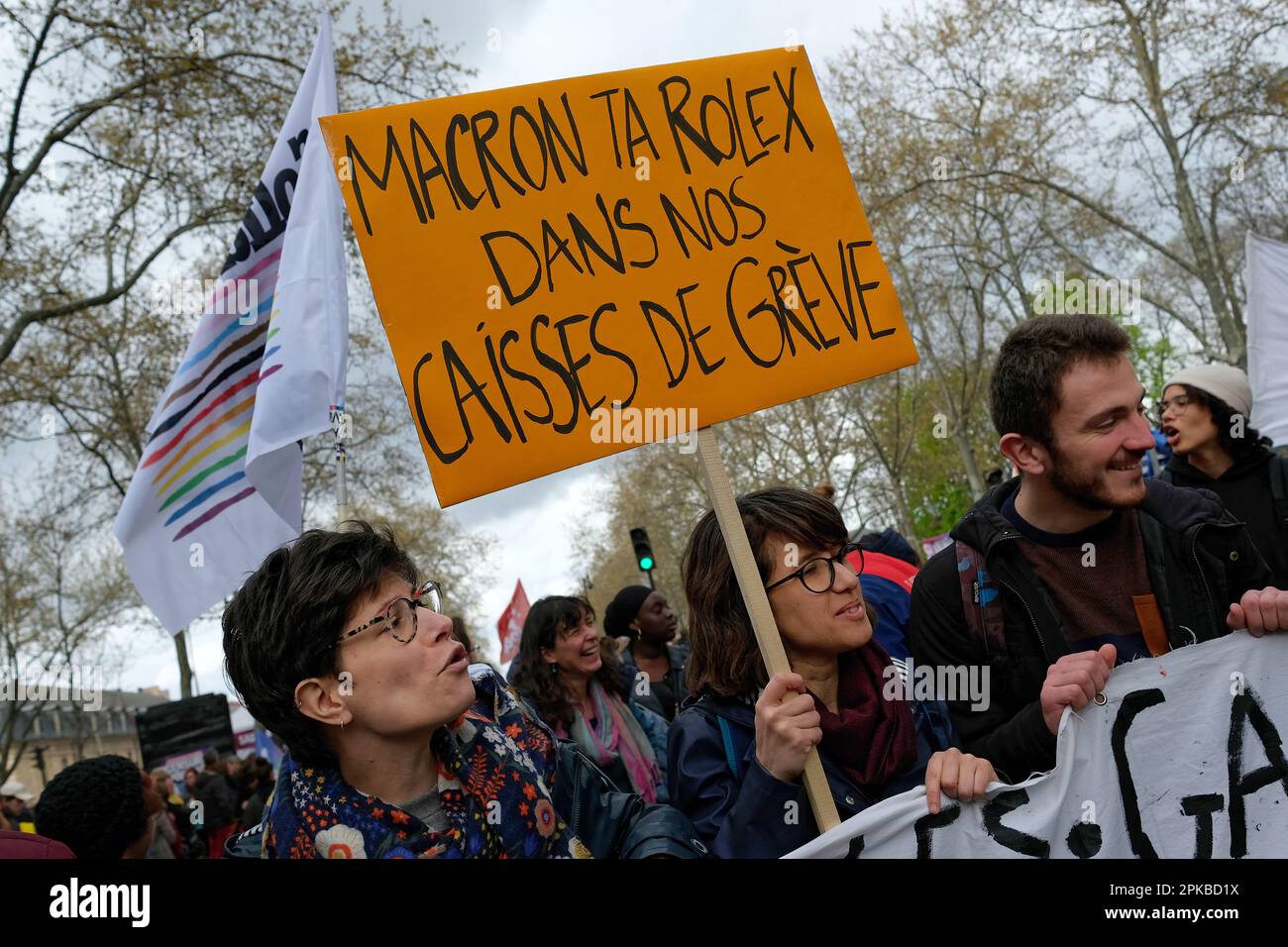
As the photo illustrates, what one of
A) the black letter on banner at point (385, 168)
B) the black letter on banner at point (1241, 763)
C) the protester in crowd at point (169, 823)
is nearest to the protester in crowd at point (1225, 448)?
the black letter on banner at point (1241, 763)

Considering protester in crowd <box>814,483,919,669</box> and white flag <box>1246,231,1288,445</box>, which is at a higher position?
white flag <box>1246,231,1288,445</box>

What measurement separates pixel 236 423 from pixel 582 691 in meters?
1.90

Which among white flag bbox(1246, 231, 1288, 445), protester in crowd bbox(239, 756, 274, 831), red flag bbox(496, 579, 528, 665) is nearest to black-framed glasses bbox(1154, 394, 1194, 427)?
white flag bbox(1246, 231, 1288, 445)

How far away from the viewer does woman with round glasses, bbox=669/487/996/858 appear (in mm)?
2152

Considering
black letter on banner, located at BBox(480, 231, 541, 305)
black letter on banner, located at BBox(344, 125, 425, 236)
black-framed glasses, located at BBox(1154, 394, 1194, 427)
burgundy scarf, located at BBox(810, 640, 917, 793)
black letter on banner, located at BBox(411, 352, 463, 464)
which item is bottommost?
burgundy scarf, located at BBox(810, 640, 917, 793)

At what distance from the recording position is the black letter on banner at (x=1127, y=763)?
6.84 feet

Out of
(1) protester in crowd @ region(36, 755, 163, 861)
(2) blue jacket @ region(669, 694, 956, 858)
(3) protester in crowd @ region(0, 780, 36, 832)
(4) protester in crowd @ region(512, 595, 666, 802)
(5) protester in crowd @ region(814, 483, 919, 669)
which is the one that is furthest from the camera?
(3) protester in crowd @ region(0, 780, 36, 832)

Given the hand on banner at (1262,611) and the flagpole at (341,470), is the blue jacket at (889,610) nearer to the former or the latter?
the hand on banner at (1262,611)

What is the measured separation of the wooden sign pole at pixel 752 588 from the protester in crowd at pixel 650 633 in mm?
3845

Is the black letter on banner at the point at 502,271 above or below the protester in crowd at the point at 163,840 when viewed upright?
above

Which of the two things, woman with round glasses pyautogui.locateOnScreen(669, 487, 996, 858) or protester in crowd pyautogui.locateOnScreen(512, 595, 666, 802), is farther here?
protester in crowd pyautogui.locateOnScreen(512, 595, 666, 802)

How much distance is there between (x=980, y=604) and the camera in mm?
2305
